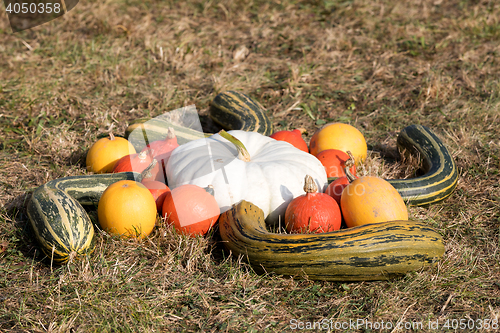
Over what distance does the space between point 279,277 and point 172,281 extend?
750 millimetres

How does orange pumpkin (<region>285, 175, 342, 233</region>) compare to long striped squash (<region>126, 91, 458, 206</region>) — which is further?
long striped squash (<region>126, 91, 458, 206</region>)

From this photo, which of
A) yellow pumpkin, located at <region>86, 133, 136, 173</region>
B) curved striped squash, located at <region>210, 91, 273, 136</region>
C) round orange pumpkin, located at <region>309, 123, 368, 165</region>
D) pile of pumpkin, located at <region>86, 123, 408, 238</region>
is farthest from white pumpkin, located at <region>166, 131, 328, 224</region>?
curved striped squash, located at <region>210, 91, 273, 136</region>

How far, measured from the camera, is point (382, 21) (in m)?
7.04

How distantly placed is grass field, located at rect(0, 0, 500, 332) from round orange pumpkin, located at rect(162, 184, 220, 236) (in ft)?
0.31

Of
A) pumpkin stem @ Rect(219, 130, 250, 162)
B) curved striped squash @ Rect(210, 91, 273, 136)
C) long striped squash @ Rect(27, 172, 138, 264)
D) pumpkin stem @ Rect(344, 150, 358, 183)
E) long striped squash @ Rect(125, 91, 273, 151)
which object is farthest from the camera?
curved striped squash @ Rect(210, 91, 273, 136)

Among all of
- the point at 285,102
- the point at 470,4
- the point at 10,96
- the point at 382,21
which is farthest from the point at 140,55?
the point at 470,4

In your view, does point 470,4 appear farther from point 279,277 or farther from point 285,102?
point 279,277

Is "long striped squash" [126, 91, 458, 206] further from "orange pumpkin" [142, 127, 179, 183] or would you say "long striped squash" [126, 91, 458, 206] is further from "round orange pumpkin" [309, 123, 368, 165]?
"round orange pumpkin" [309, 123, 368, 165]

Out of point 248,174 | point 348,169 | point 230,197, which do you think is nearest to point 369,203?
point 348,169

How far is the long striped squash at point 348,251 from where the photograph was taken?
277 cm

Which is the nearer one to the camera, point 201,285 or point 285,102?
point 201,285

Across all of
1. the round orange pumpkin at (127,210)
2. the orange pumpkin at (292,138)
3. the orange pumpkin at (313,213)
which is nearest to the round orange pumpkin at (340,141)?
the orange pumpkin at (292,138)

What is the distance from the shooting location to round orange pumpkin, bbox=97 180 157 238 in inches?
123

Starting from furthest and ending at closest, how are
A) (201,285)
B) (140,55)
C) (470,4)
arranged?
(470,4)
(140,55)
(201,285)
